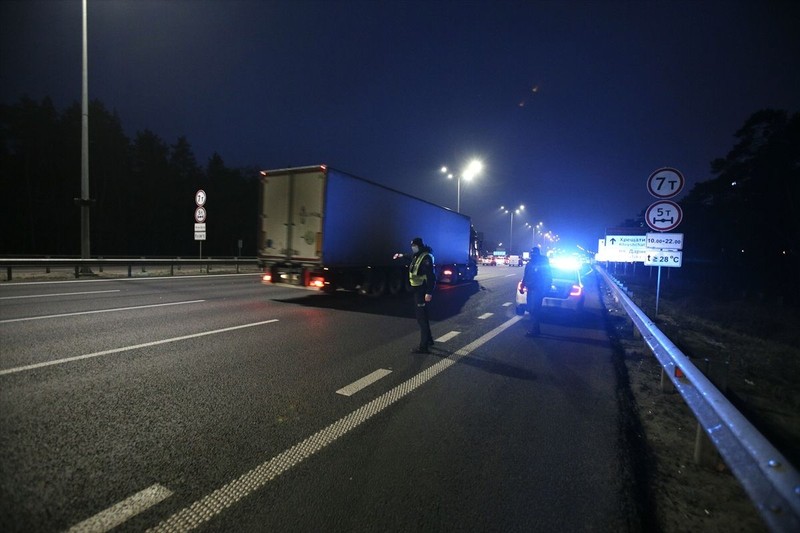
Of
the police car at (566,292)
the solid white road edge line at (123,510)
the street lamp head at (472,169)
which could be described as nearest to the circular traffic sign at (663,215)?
the police car at (566,292)

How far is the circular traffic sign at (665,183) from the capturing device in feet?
27.8

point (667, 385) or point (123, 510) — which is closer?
point (123, 510)

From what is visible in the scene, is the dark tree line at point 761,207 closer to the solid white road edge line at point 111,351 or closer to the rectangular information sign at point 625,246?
the rectangular information sign at point 625,246

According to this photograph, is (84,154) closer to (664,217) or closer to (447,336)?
(447,336)

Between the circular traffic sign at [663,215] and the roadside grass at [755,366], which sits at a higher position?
the circular traffic sign at [663,215]

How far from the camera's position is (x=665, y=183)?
870cm

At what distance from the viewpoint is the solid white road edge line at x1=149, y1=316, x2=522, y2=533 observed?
241cm

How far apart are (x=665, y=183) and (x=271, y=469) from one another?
31.1ft

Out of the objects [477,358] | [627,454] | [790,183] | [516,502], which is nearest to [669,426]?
[627,454]

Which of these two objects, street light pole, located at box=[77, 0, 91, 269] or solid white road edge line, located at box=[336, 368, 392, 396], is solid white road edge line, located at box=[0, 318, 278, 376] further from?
street light pole, located at box=[77, 0, 91, 269]

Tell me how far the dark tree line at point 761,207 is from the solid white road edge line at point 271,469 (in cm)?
3226

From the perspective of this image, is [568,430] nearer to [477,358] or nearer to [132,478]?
[477,358]

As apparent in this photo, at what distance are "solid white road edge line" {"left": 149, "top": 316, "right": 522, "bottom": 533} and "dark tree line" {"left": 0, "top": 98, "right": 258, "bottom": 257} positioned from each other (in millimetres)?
41663

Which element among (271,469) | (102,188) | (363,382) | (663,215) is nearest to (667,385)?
(363,382)
